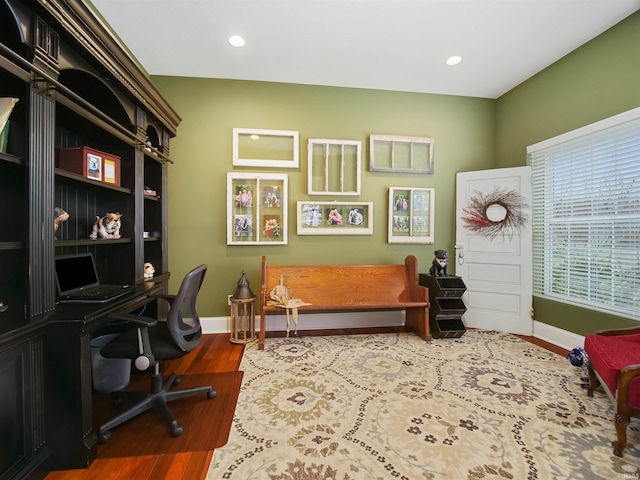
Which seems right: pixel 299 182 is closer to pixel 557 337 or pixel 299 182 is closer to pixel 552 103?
pixel 552 103

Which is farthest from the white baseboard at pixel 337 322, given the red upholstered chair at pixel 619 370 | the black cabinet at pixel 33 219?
the black cabinet at pixel 33 219

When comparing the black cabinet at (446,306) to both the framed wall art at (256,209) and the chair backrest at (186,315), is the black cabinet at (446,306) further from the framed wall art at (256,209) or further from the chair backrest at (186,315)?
the chair backrest at (186,315)

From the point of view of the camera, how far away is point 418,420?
64.1 inches

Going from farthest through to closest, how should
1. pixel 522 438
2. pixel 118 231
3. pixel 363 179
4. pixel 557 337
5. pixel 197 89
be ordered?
pixel 363 179 < pixel 197 89 < pixel 557 337 < pixel 118 231 < pixel 522 438

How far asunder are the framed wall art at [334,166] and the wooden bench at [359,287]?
3.21 ft

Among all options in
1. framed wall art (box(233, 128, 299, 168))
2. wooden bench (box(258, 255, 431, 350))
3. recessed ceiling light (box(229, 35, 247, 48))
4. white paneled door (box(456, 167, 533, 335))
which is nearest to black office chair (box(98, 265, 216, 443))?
wooden bench (box(258, 255, 431, 350))

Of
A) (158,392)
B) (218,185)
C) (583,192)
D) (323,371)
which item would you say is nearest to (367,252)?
(323,371)

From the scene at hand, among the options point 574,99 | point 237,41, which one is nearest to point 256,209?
point 237,41

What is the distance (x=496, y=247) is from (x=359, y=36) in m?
2.81

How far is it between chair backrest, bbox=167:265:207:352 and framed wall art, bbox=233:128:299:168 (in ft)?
5.78

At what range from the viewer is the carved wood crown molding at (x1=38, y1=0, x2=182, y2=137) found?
1.38m

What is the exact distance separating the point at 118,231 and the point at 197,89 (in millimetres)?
1966

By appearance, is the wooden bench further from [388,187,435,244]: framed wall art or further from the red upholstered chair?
the red upholstered chair

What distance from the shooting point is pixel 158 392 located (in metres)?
1.69
